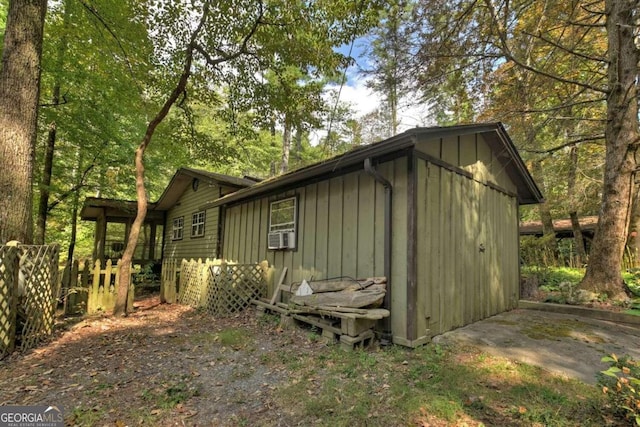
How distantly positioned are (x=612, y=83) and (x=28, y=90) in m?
11.0

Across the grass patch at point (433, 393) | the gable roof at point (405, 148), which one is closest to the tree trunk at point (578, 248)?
the gable roof at point (405, 148)

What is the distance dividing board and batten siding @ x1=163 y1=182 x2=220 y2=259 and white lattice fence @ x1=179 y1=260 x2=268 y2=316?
2758mm

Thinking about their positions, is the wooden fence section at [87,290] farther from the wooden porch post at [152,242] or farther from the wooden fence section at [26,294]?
the wooden porch post at [152,242]

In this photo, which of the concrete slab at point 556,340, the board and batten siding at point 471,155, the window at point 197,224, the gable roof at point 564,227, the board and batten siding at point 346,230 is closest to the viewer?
the concrete slab at point 556,340

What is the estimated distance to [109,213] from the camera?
1225cm

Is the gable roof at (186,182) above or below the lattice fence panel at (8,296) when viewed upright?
above

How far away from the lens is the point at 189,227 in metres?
12.1

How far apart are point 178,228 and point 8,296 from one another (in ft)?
29.9

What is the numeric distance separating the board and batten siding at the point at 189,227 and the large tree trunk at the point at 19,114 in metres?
5.59

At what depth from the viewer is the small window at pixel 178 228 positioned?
41.8 ft

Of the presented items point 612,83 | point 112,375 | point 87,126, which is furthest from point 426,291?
point 87,126

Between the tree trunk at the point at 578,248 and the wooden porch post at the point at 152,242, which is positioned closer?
the tree trunk at the point at 578,248

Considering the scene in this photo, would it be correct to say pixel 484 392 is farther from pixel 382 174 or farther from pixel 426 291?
pixel 382 174

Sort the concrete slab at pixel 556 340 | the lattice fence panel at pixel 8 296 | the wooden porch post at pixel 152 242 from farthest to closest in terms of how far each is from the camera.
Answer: the wooden porch post at pixel 152 242
the lattice fence panel at pixel 8 296
the concrete slab at pixel 556 340
